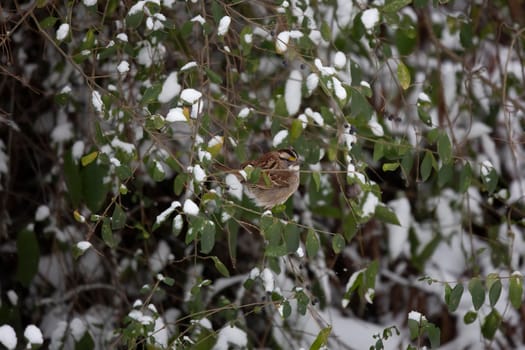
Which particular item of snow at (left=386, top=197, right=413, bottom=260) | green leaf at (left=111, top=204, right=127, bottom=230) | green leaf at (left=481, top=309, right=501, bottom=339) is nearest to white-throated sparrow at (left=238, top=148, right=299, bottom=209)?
green leaf at (left=111, top=204, right=127, bottom=230)

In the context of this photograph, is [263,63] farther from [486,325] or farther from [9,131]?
[486,325]

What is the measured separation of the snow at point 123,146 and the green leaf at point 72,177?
2.36 feet

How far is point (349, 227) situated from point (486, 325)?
2.26ft

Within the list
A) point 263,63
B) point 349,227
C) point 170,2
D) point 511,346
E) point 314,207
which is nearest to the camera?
point 170,2

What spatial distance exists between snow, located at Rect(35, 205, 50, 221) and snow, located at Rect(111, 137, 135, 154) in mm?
1109

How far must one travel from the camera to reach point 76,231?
13.7 feet

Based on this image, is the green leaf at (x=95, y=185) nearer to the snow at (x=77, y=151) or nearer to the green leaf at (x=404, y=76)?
the snow at (x=77, y=151)

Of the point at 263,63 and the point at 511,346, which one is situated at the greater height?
the point at 263,63

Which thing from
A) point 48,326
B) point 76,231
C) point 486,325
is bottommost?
point 48,326

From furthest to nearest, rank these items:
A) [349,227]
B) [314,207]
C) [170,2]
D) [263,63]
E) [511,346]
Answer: [511,346] → [263,63] → [314,207] → [349,227] → [170,2]

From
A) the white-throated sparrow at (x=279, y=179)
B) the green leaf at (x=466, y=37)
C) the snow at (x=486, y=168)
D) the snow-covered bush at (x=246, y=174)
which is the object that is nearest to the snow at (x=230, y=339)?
the snow-covered bush at (x=246, y=174)

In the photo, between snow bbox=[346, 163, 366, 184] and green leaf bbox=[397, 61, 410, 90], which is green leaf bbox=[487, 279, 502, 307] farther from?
green leaf bbox=[397, 61, 410, 90]

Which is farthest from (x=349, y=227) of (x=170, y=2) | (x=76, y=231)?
(x=76, y=231)

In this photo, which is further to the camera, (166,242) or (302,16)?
(166,242)
